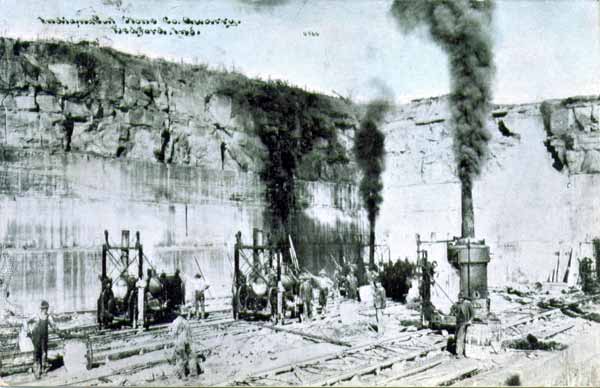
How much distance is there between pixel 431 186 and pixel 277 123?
9.77 metres

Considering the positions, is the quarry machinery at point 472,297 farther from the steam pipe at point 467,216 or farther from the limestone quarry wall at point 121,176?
the limestone quarry wall at point 121,176

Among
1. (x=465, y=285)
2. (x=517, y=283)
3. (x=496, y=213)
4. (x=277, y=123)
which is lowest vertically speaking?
(x=517, y=283)

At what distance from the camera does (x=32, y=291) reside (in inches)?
581

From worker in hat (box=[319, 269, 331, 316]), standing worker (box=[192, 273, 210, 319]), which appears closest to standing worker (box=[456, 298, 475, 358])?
worker in hat (box=[319, 269, 331, 316])

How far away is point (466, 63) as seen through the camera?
46.1 feet

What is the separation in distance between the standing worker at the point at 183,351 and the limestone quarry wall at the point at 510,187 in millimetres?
12409

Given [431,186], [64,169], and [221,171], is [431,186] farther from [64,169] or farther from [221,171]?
[64,169]

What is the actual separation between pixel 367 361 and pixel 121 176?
32.9 feet

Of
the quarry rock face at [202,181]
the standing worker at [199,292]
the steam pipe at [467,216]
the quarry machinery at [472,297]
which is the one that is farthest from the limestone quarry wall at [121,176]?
the steam pipe at [467,216]

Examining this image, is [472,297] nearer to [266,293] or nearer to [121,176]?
[266,293]

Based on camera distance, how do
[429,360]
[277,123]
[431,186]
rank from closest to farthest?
[429,360] → [277,123] → [431,186]

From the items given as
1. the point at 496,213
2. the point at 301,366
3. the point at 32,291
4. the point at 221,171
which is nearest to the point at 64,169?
the point at 32,291

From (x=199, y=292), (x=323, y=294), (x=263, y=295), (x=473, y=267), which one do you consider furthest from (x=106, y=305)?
(x=473, y=267)

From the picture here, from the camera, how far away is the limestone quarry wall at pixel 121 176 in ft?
49.9
